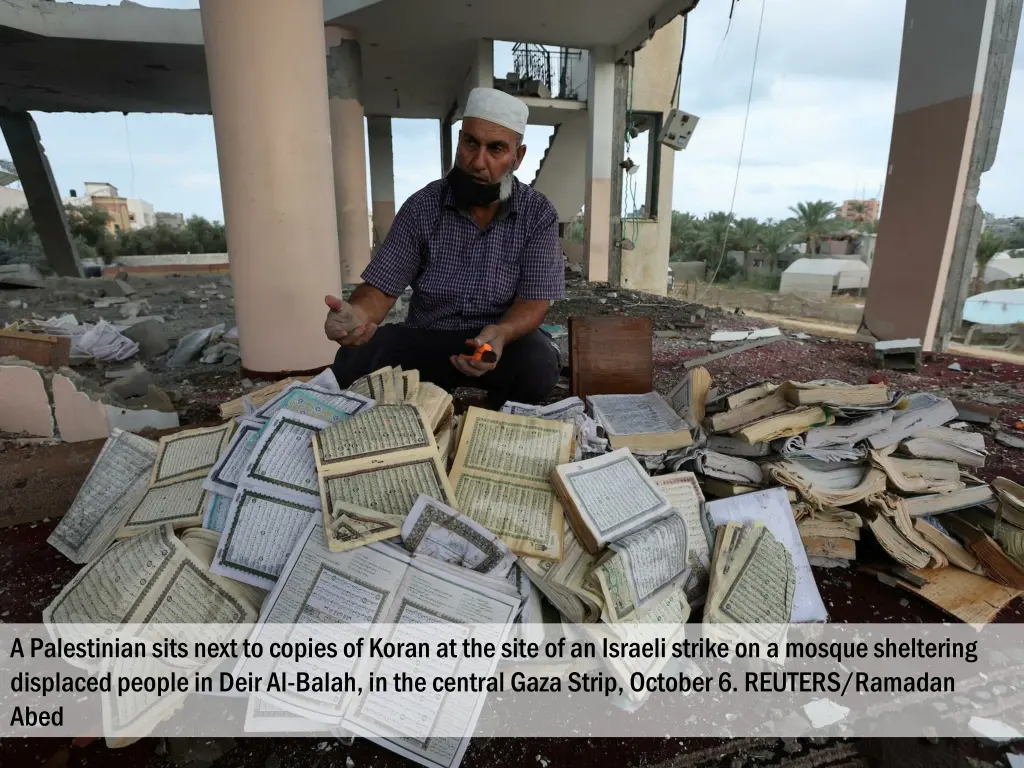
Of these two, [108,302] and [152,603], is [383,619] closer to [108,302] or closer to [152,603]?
[152,603]

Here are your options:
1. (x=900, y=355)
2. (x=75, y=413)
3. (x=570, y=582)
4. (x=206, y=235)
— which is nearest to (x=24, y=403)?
(x=75, y=413)

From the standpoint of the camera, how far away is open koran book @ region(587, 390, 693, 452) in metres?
1.82

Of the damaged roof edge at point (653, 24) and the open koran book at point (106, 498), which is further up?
the damaged roof edge at point (653, 24)

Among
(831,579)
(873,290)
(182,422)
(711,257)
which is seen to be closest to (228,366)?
(182,422)

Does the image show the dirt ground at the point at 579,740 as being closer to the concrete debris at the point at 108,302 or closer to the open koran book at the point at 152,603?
the open koran book at the point at 152,603

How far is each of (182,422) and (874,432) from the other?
2.85 meters

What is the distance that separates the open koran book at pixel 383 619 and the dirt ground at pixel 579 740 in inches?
2.5

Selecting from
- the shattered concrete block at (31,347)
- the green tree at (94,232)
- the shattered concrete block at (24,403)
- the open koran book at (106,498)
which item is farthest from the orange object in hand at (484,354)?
the green tree at (94,232)

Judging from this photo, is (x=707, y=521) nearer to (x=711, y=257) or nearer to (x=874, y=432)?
(x=874, y=432)

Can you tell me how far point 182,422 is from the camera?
8.94 ft

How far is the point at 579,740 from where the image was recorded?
1.11m

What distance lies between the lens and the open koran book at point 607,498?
1.36 metres

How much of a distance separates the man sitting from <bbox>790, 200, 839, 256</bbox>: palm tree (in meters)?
24.8

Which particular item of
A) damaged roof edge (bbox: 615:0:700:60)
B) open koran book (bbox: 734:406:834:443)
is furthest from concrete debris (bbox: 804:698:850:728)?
damaged roof edge (bbox: 615:0:700:60)
